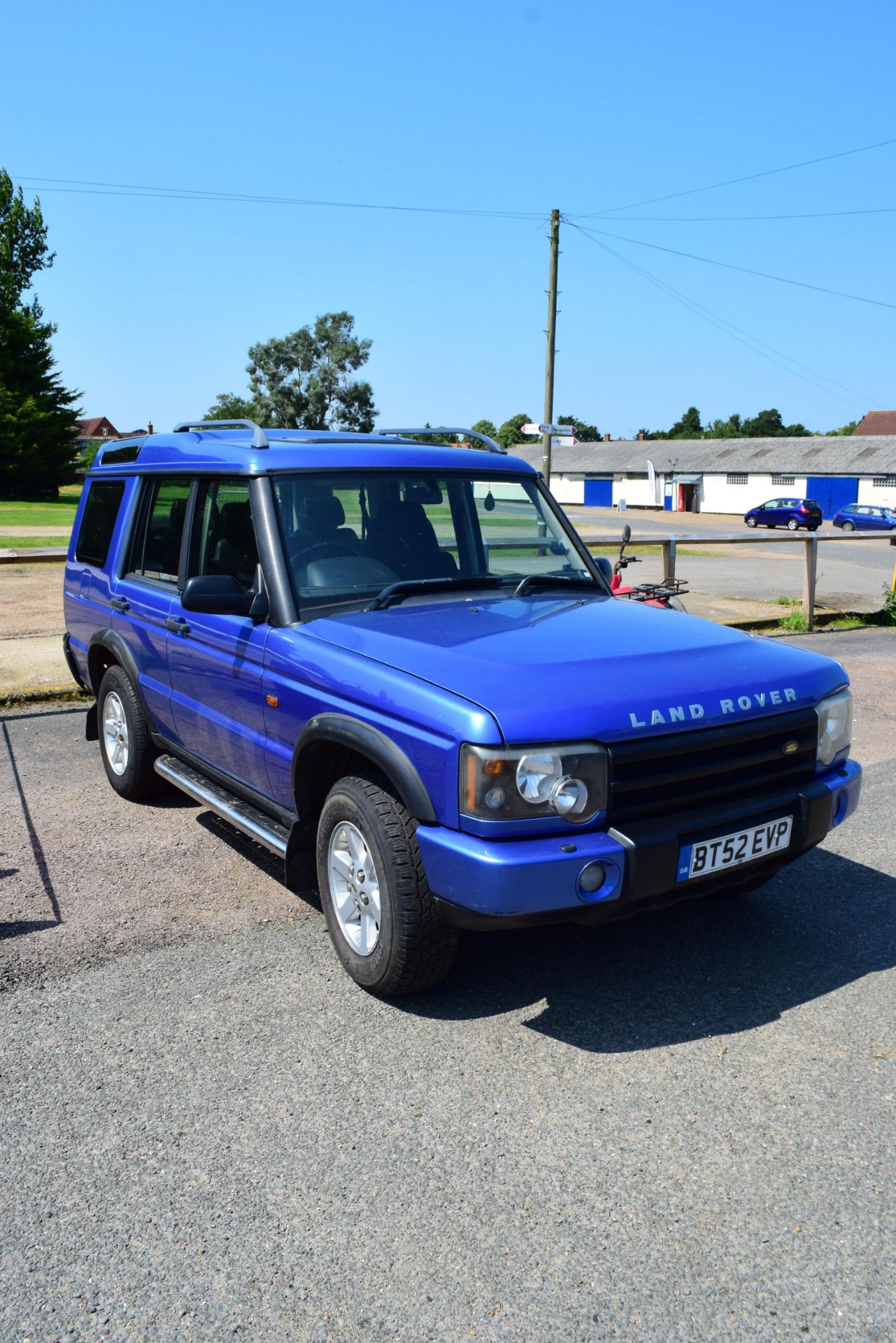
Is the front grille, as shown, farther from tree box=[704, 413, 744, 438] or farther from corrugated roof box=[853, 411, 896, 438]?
tree box=[704, 413, 744, 438]

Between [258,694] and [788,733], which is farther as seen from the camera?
[258,694]

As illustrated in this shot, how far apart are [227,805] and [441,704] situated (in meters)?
1.67

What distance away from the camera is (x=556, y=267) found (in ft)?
109

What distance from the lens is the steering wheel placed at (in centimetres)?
432

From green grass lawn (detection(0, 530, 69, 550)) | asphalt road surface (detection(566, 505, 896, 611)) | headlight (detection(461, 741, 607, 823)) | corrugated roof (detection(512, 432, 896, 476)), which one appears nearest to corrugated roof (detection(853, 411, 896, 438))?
corrugated roof (detection(512, 432, 896, 476))

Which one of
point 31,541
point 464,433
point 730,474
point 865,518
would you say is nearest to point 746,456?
point 730,474

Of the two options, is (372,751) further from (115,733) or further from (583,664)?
(115,733)

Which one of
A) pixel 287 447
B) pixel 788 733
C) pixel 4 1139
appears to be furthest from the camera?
pixel 287 447

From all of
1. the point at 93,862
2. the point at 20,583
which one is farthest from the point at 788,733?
the point at 20,583

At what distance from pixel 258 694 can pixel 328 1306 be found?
2.35 m

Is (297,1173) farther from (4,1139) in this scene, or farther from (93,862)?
(93,862)

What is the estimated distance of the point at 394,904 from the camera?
339cm

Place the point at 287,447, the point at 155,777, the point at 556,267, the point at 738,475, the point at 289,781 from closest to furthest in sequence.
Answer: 1. the point at 289,781
2. the point at 287,447
3. the point at 155,777
4. the point at 556,267
5. the point at 738,475

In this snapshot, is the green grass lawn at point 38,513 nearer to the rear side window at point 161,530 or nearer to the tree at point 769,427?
the rear side window at point 161,530
